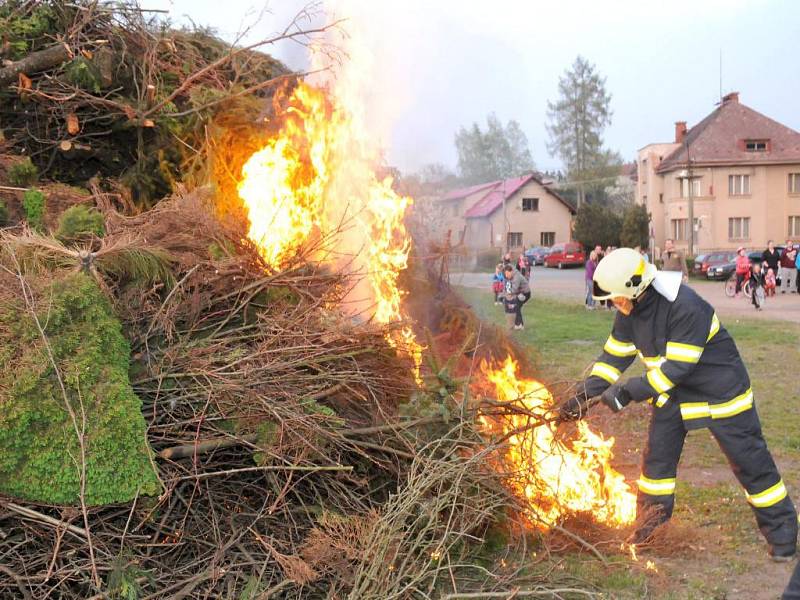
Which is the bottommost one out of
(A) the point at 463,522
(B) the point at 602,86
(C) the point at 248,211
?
(A) the point at 463,522

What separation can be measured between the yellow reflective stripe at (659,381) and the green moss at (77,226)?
3.26 m

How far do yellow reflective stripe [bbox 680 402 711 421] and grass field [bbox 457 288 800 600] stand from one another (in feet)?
1.63

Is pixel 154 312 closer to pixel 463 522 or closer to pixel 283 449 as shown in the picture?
pixel 283 449

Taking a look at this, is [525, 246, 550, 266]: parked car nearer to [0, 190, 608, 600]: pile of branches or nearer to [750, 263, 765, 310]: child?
[750, 263, 765, 310]: child

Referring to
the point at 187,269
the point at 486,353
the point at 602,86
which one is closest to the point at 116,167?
the point at 187,269

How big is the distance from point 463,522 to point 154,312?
1.93 meters

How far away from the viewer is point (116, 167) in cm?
636

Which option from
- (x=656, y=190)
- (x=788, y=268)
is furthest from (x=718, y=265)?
(x=656, y=190)

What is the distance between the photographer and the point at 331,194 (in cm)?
631

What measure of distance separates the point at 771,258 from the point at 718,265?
8116 mm

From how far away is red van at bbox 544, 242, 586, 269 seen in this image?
40.8 meters

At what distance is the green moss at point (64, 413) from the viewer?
3.20m

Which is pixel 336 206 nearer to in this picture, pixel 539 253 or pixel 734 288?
pixel 734 288

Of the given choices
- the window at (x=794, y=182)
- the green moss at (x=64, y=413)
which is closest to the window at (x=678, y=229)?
the window at (x=794, y=182)
